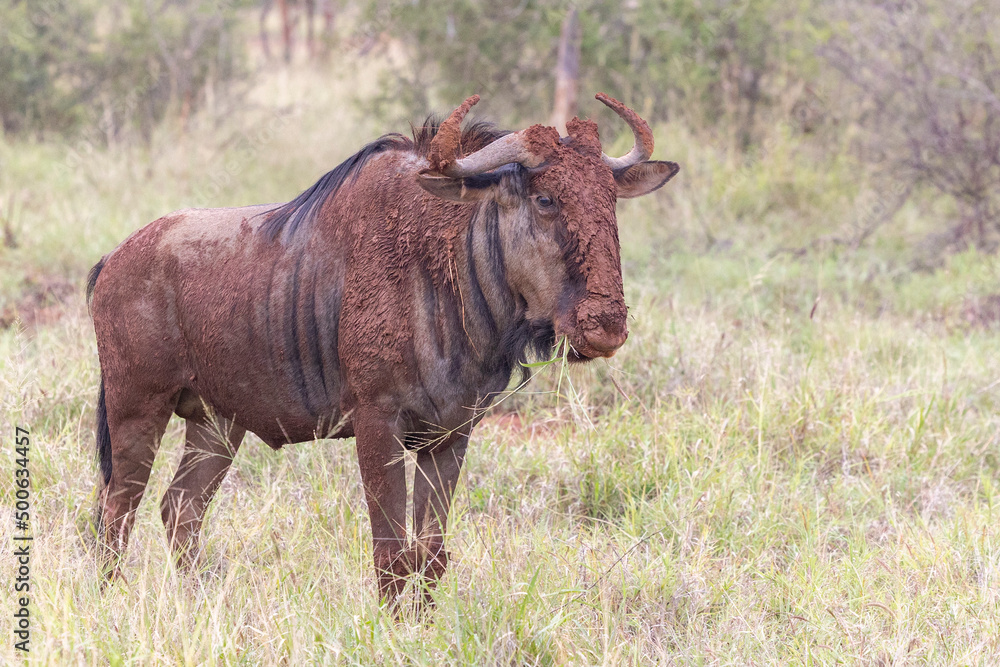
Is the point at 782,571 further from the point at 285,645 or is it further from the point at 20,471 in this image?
the point at 20,471

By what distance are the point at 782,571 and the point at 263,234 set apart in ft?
7.52

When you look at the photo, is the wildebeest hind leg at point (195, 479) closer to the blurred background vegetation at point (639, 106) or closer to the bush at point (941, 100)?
the blurred background vegetation at point (639, 106)

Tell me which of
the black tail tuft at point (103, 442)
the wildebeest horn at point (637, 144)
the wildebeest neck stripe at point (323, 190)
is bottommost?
the black tail tuft at point (103, 442)

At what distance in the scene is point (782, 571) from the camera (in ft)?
12.1

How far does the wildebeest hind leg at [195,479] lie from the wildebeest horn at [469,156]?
4.68 feet

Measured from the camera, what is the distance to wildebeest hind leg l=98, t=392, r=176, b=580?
3.44 meters

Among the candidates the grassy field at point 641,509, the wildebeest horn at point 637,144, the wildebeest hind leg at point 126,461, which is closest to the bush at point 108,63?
the grassy field at point 641,509

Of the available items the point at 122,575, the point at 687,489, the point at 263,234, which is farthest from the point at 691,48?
the point at 122,575

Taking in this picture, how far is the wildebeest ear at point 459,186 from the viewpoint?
277 centimetres

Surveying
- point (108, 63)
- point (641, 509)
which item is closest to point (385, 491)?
point (641, 509)

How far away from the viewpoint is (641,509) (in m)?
3.89

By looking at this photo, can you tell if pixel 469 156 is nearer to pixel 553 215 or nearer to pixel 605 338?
pixel 553 215

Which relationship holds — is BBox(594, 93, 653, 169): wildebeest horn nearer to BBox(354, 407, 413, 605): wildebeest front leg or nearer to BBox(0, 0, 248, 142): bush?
BBox(354, 407, 413, 605): wildebeest front leg

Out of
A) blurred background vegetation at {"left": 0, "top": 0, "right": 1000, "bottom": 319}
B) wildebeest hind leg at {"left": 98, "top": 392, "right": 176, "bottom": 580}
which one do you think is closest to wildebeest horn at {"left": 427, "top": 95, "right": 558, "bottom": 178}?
wildebeest hind leg at {"left": 98, "top": 392, "right": 176, "bottom": 580}
